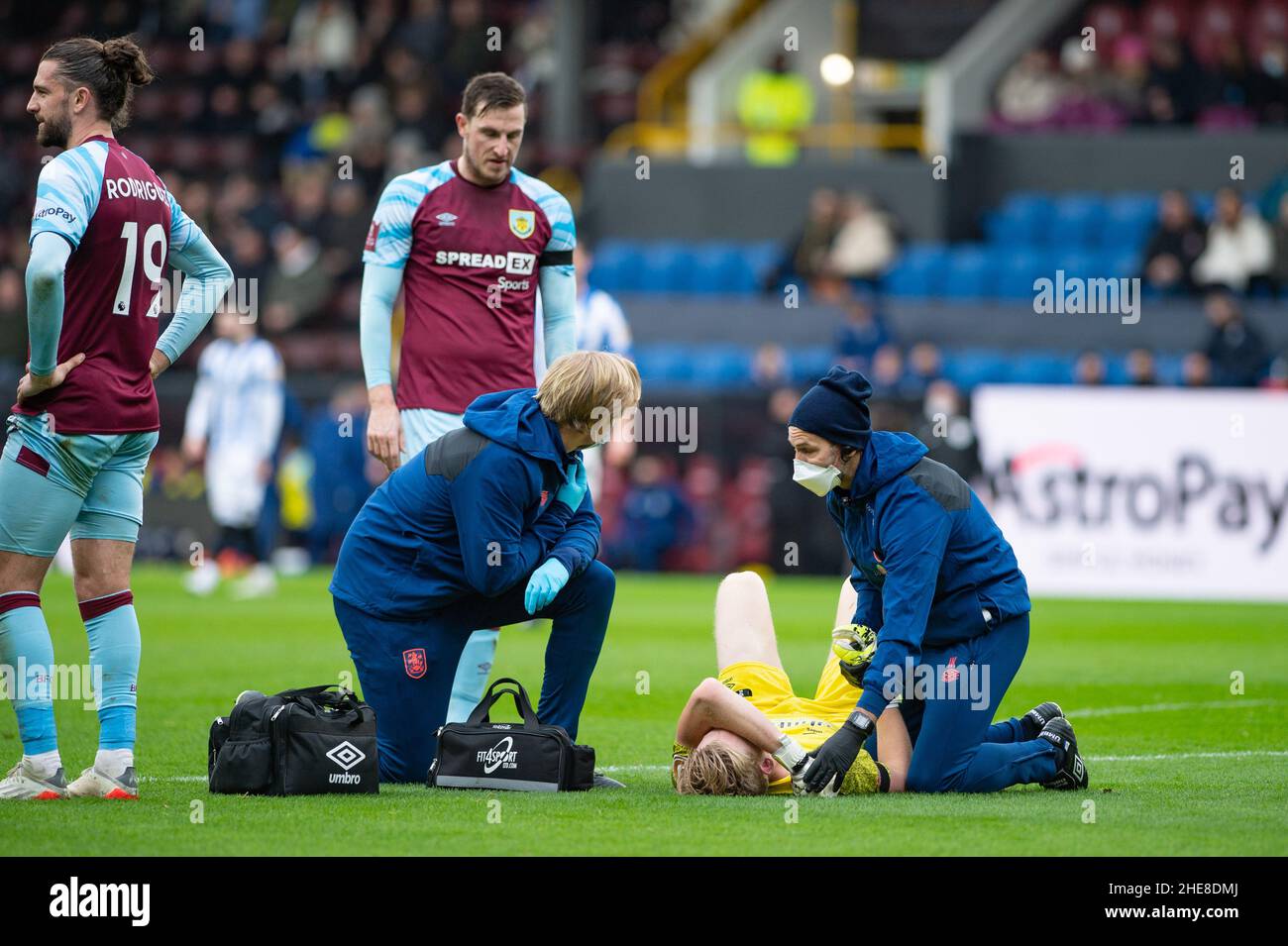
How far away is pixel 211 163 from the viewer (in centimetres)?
2734

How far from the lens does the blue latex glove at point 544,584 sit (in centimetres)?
683

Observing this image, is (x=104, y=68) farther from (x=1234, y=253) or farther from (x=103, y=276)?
(x=1234, y=253)

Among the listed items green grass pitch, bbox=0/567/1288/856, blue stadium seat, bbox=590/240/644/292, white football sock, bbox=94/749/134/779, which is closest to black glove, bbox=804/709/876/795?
green grass pitch, bbox=0/567/1288/856

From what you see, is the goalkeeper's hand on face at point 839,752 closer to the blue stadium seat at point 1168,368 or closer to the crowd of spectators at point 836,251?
the blue stadium seat at point 1168,368

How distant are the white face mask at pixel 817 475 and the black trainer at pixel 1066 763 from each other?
128 cm

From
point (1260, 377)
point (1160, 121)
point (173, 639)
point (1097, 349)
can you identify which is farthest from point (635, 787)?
point (1160, 121)

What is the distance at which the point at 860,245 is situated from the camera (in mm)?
22594

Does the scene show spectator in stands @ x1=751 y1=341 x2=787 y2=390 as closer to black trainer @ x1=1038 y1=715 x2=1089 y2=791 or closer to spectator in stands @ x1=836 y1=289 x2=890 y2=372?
spectator in stands @ x1=836 y1=289 x2=890 y2=372

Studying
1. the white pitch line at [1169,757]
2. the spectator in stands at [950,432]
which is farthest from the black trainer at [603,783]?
the spectator in stands at [950,432]

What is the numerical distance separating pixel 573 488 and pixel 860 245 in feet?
52.3

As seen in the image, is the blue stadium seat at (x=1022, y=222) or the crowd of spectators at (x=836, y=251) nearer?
the crowd of spectators at (x=836, y=251)

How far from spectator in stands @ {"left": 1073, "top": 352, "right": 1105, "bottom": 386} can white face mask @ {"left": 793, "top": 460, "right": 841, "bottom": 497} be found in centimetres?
1310

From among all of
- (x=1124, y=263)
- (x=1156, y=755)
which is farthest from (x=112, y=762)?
(x=1124, y=263)

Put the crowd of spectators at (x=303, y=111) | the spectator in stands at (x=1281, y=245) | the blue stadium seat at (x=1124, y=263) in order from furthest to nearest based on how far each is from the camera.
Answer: the crowd of spectators at (x=303, y=111)
the blue stadium seat at (x=1124, y=263)
the spectator in stands at (x=1281, y=245)
